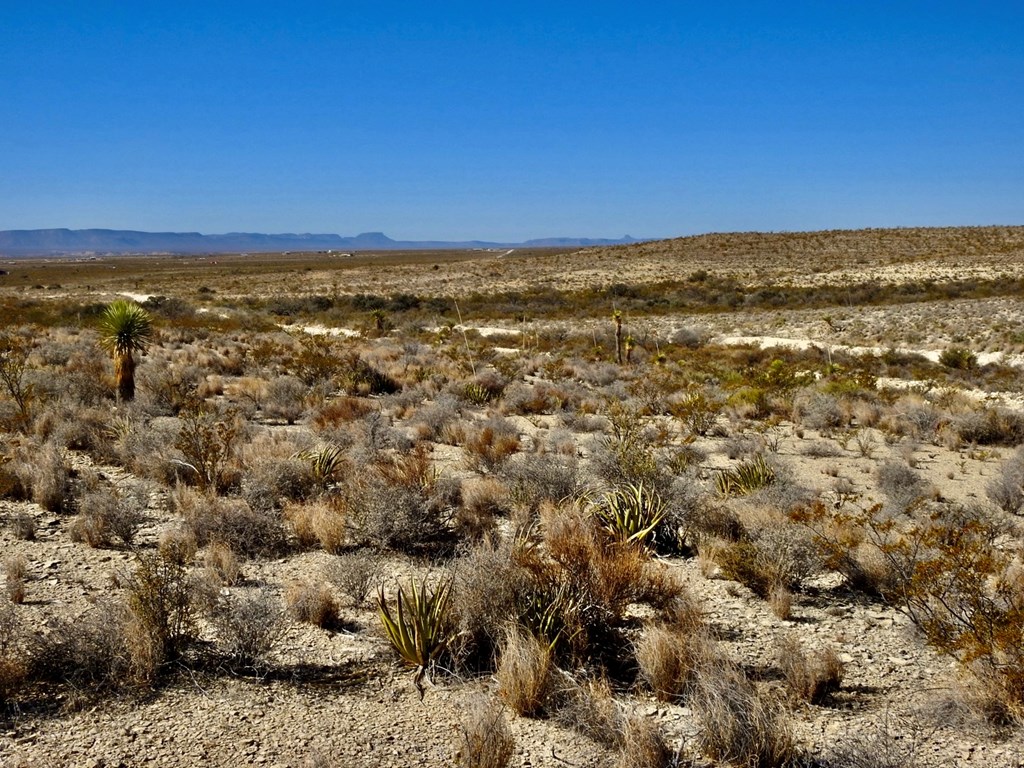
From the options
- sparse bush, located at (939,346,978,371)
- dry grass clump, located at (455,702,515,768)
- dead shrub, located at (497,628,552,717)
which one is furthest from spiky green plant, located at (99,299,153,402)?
sparse bush, located at (939,346,978,371)

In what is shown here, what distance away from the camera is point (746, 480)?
8898mm

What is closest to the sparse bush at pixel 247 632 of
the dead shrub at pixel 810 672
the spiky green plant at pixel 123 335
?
the dead shrub at pixel 810 672

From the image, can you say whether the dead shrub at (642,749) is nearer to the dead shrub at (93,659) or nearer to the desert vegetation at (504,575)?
the desert vegetation at (504,575)

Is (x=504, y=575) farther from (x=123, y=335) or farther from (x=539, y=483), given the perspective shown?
(x=123, y=335)

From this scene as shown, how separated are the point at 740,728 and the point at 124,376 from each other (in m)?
12.7

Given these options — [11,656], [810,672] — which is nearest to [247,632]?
[11,656]

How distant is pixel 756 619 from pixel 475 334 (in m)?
26.0

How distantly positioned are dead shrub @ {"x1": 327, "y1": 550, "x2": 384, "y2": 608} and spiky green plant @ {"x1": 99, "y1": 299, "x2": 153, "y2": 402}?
8.80 metres

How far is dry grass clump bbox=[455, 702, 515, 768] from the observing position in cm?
394

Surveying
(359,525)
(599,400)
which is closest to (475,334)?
(599,400)

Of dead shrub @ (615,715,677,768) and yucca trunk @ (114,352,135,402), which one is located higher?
yucca trunk @ (114,352,135,402)

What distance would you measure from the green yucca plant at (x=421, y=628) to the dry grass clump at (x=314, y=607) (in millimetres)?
574

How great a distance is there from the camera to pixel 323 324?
123ft

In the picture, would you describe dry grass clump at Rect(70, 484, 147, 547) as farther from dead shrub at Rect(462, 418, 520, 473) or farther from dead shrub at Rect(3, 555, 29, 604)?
dead shrub at Rect(462, 418, 520, 473)
